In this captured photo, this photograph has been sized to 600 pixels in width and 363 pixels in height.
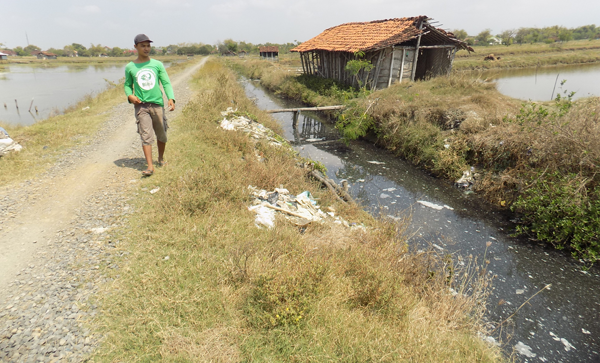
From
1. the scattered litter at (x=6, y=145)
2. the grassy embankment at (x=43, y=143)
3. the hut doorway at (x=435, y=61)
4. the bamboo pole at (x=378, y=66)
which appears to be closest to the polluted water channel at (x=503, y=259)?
the grassy embankment at (x=43, y=143)

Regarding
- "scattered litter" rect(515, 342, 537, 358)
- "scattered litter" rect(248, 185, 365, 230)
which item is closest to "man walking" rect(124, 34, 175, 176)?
"scattered litter" rect(248, 185, 365, 230)

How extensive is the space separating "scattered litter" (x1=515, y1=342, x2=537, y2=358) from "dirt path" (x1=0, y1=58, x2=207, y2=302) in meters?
5.73

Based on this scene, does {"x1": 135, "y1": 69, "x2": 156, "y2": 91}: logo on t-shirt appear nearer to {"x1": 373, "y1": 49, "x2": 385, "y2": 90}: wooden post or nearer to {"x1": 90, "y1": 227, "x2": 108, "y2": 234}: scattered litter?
{"x1": 90, "y1": 227, "x2": 108, "y2": 234}: scattered litter

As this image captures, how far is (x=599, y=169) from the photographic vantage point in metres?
5.84

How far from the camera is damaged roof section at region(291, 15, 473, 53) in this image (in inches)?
561

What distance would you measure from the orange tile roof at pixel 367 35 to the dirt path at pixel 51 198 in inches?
481

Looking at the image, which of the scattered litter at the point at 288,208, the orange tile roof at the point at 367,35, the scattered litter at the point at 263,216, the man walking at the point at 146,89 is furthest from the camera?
the orange tile roof at the point at 367,35

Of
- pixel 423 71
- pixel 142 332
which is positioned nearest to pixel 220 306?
pixel 142 332

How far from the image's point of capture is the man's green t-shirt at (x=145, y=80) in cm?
484

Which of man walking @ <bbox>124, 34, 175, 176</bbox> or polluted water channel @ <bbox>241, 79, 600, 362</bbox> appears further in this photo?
man walking @ <bbox>124, 34, 175, 176</bbox>

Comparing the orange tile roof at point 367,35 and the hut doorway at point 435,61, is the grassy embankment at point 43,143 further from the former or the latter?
the hut doorway at point 435,61

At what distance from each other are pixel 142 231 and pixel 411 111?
380 inches

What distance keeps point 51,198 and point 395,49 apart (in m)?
15.1

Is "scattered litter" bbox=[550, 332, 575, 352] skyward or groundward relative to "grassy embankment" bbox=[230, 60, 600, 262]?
groundward
